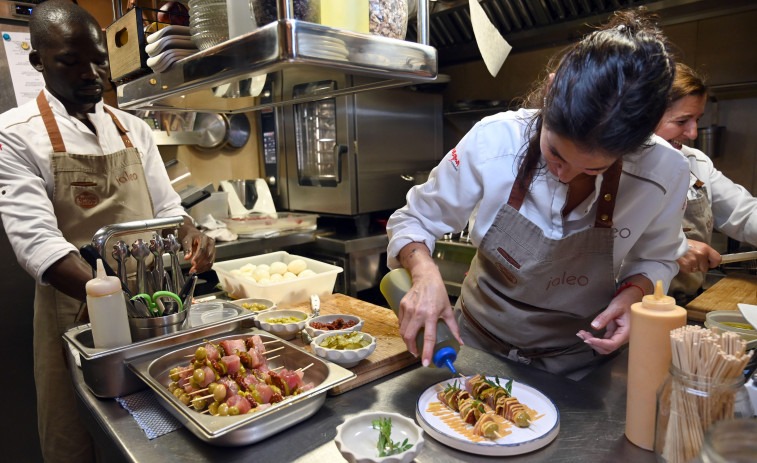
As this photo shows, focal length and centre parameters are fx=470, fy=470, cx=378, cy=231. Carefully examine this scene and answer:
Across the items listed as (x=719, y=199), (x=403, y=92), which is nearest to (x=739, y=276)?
(x=719, y=199)

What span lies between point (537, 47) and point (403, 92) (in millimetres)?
1043

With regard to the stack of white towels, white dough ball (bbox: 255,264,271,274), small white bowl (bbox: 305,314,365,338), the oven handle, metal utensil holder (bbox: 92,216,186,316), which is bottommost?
small white bowl (bbox: 305,314,365,338)

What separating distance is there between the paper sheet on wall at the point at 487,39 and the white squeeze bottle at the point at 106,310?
1217 mm

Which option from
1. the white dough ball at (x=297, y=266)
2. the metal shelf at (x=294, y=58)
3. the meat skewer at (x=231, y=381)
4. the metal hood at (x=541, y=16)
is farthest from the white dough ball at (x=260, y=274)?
the metal hood at (x=541, y=16)

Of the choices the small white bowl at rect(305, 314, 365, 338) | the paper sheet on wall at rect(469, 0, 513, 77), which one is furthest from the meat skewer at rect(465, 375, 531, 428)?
the paper sheet on wall at rect(469, 0, 513, 77)

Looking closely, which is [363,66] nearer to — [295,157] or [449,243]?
[449,243]

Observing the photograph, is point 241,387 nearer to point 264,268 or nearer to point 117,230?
point 117,230

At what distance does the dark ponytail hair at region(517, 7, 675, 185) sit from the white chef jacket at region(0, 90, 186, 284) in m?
1.69

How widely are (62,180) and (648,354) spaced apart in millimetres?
2145

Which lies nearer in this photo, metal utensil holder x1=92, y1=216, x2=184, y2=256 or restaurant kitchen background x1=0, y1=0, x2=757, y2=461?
metal utensil holder x1=92, y1=216, x2=184, y2=256

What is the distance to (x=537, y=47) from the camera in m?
3.48

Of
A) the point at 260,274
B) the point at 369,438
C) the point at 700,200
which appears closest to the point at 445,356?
the point at 369,438

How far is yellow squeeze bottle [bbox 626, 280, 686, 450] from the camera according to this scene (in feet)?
2.96

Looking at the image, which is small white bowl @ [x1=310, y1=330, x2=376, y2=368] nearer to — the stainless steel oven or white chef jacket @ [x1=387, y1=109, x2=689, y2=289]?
white chef jacket @ [x1=387, y1=109, x2=689, y2=289]
